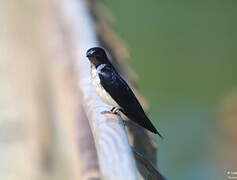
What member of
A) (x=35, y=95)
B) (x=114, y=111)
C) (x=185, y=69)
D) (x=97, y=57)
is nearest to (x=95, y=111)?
(x=114, y=111)

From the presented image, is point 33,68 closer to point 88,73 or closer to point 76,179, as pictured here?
point 88,73

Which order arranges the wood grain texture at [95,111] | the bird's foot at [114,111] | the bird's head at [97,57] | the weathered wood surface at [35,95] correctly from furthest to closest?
the weathered wood surface at [35,95] → the bird's head at [97,57] → the bird's foot at [114,111] → the wood grain texture at [95,111]

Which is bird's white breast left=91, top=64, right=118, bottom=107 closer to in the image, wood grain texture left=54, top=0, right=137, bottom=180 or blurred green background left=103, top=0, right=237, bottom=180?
wood grain texture left=54, top=0, right=137, bottom=180

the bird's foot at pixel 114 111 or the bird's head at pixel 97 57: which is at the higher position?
the bird's head at pixel 97 57

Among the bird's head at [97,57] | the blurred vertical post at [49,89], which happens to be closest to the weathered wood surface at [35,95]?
the blurred vertical post at [49,89]

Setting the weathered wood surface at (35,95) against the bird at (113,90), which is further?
the weathered wood surface at (35,95)

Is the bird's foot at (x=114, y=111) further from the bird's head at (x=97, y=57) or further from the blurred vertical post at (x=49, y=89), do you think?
the bird's head at (x=97, y=57)

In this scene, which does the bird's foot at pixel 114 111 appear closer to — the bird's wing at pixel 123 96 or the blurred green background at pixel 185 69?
the bird's wing at pixel 123 96

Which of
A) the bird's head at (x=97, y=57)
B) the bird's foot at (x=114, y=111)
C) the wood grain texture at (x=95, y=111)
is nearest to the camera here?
the wood grain texture at (x=95, y=111)
